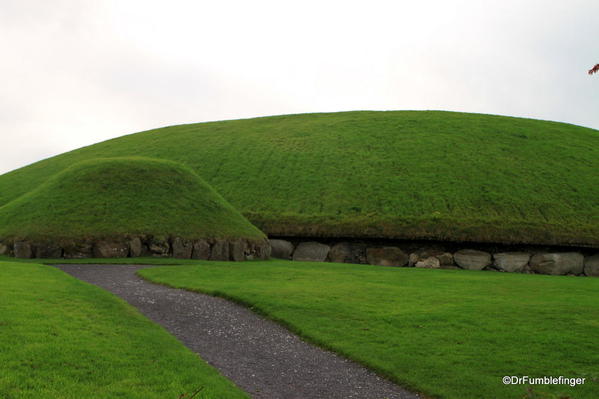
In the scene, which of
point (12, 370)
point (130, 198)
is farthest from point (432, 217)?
point (12, 370)

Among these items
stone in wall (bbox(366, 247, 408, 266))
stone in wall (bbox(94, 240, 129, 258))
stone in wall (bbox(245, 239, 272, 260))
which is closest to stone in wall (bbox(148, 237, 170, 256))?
stone in wall (bbox(94, 240, 129, 258))

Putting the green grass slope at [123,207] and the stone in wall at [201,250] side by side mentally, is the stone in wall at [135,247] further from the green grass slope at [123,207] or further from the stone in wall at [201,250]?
the stone in wall at [201,250]

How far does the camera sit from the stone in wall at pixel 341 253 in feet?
102

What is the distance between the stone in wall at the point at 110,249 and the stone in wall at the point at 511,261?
21.6 metres

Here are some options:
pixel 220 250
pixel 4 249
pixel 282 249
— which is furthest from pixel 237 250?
pixel 4 249

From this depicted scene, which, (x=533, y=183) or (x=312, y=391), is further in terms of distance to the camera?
(x=533, y=183)

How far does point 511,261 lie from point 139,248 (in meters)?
21.8

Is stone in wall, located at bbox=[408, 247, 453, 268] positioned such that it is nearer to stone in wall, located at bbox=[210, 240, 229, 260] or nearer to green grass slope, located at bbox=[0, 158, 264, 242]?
green grass slope, located at bbox=[0, 158, 264, 242]

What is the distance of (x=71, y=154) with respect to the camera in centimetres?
5912

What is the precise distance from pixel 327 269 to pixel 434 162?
20.2 metres

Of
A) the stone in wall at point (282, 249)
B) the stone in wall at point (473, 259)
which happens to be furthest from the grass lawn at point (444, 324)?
the stone in wall at point (282, 249)

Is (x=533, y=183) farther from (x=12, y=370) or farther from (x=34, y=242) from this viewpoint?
(x=12, y=370)

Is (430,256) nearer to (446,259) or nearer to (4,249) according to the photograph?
(446,259)

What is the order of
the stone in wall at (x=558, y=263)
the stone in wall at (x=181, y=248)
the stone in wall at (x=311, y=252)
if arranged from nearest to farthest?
the stone in wall at (x=181, y=248)
the stone in wall at (x=558, y=263)
the stone in wall at (x=311, y=252)
